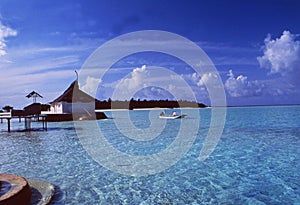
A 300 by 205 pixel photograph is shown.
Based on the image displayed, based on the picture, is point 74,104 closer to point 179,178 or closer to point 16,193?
point 179,178

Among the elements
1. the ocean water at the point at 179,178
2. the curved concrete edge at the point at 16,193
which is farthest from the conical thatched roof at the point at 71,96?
the curved concrete edge at the point at 16,193

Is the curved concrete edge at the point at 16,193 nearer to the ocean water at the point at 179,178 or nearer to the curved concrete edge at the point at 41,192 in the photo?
the curved concrete edge at the point at 41,192

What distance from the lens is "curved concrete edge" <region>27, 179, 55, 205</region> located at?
5.76m

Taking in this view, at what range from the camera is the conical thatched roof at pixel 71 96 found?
122 ft

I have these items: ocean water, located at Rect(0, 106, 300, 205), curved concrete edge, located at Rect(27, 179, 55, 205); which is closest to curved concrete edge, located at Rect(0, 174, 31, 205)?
curved concrete edge, located at Rect(27, 179, 55, 205)

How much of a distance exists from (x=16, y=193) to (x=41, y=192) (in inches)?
58.3

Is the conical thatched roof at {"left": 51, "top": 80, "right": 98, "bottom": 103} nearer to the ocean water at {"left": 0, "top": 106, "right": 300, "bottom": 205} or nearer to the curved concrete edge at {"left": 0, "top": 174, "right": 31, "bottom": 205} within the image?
the ocean water at {"left": 0, "top": 106, "right": 300, "bottom": 205}

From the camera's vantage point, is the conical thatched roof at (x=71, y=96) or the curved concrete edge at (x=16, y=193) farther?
the conical thatched roof at (x=71, y=96)

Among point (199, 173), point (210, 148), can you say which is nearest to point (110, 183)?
point (199, 173)

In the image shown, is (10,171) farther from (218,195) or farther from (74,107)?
(74,107)

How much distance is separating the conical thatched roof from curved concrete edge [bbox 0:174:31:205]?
32.4 meters

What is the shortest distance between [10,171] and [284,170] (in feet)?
30.1

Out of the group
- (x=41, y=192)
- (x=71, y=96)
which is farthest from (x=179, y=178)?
(x=71, y=96)

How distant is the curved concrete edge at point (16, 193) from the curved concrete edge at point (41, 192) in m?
0.24
